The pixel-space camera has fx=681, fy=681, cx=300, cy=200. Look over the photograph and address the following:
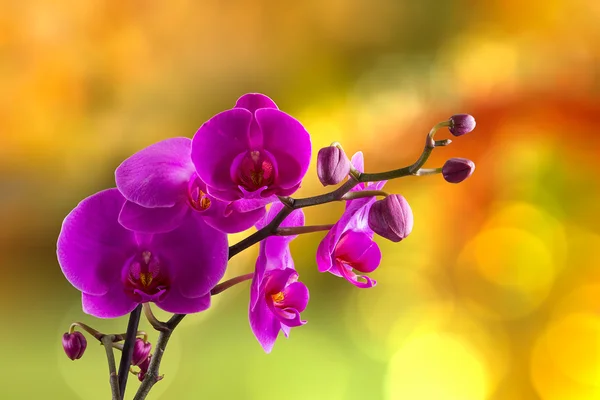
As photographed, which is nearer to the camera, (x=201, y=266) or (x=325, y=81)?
(x=201, y=266)

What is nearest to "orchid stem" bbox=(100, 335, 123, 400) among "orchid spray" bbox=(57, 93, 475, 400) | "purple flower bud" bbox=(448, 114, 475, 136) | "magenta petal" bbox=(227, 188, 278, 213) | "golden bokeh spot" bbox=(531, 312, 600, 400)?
"orchid spray" bbox=(57, 93, 475, 400)

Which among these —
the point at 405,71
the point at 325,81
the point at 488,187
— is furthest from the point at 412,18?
the point at 488,187

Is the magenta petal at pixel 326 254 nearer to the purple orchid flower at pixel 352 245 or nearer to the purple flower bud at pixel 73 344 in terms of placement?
the purple orchid flower at pixel 352 245

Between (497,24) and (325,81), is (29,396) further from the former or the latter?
(497,24)

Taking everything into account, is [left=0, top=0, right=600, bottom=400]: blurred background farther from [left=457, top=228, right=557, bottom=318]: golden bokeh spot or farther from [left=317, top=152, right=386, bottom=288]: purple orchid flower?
[left=317, top=152, right=386, bottom=288]: purple orchid flower

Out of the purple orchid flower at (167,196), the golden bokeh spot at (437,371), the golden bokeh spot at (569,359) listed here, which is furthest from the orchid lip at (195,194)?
the golden bokeh spot at (569,359)

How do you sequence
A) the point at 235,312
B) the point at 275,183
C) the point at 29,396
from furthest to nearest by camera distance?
the point at 235,312, the point at 29,396, the point at 275,183
